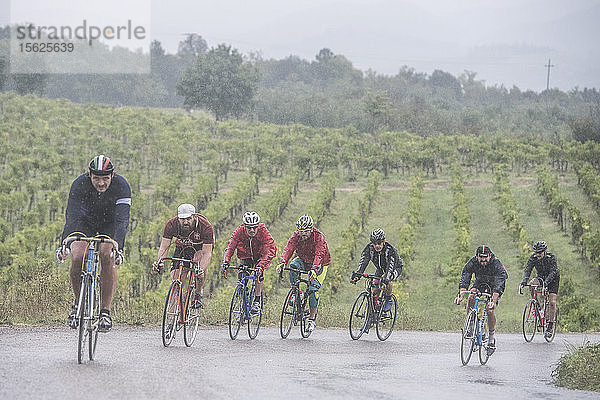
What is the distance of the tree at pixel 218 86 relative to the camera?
254 feet

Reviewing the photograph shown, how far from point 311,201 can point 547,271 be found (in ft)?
82.2

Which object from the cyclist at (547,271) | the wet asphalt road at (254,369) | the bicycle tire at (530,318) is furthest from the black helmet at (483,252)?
the bicycle tire at (530,318)

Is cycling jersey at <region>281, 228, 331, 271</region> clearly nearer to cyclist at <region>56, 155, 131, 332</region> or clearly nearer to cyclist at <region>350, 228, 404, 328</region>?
cyclist at <region>350, 228, 404, 328</region>

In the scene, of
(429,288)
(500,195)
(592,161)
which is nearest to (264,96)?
(592,161)

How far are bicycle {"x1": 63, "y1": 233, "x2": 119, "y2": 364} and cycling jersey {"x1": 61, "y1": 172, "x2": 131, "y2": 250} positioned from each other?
0.66ft

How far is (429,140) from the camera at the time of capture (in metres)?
56.6

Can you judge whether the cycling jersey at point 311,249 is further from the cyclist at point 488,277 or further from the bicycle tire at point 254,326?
the cyclist at point 488,277

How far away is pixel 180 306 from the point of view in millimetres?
10031

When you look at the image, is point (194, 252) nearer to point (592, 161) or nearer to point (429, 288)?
point (429, 288)

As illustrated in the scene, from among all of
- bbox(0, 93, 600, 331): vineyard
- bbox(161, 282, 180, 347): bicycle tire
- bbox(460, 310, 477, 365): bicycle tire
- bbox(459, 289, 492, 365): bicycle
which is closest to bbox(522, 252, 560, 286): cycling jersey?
bbox(0, 93, 600, 331): vineyard

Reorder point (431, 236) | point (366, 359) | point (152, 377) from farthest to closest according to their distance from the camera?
point (431, 236) → point (366, 359) → point (152, 377)

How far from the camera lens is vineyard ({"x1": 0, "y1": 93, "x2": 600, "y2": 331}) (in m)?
22.5

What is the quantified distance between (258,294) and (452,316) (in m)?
12.3

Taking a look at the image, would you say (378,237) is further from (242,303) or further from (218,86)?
(218,86)
